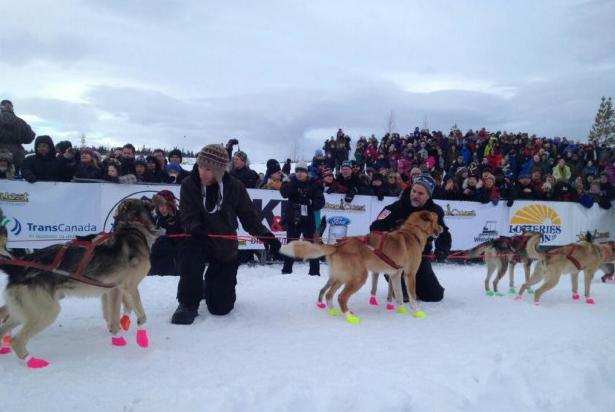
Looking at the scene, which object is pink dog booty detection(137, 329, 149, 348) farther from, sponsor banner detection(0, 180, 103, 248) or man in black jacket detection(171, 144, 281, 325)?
sponsor banner detection(0, 180, 103, 248)

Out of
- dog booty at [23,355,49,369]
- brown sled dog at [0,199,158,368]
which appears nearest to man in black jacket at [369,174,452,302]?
brown sled dog at [0,199,158,368]

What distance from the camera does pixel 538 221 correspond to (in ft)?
31.4

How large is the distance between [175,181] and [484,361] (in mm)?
6157

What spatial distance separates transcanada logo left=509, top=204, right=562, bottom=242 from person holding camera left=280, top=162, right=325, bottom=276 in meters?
5.41

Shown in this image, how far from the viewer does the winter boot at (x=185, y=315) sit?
3.80 metres

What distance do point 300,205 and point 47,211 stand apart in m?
4.07

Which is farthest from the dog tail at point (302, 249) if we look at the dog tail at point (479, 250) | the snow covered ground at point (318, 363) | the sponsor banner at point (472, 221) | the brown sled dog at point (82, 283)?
the sponsor banner at point (472, 221)

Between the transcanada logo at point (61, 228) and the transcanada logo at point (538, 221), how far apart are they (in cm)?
901

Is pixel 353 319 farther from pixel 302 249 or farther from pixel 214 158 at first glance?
pixel 214 158

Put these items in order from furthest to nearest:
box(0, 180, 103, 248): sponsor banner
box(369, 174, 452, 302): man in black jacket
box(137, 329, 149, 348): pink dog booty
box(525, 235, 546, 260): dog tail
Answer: box(0, 180, 103, 248): sponsor banner, box(525, 235, 546, 260): dog tail, box(369, 174, 452, 302): man in black jacket, box(137, 329, 149, 348): pink dog booty

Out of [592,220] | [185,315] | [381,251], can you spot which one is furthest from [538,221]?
[185,315]

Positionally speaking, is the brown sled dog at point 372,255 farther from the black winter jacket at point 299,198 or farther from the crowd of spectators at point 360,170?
the black winter jacket at point 299,198

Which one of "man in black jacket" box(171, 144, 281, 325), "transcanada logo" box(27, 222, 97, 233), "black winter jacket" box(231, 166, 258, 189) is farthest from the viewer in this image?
"black winter jacket" box(231, 166, 258, 189)

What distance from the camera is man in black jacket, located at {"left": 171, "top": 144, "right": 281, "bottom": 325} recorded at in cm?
394
